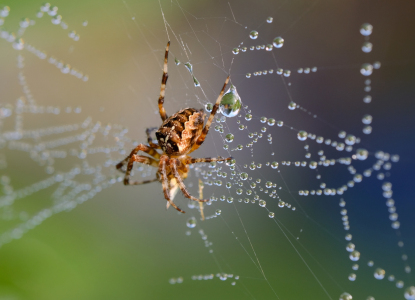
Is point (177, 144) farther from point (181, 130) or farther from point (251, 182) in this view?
point (251, 182)

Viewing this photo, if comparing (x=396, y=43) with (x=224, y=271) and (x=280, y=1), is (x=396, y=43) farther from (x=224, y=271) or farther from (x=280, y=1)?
(x=224, y=271)

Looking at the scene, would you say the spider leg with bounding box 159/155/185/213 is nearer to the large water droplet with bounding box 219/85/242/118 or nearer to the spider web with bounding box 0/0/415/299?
the spider web with bounding box 0/0/415/299

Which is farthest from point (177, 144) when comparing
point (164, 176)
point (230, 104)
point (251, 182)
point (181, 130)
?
point (251, 182)

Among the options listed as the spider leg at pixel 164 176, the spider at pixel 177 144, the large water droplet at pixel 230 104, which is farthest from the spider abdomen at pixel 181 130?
the large water droplet at pixel 230 104

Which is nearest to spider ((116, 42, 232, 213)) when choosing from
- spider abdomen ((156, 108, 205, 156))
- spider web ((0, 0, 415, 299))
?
spider abdomen ((156, 108, 205, 156))

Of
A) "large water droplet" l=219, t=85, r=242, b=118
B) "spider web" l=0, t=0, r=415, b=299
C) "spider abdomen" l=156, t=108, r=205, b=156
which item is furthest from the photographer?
"spider web" l=0, t=0, r=415, b=299

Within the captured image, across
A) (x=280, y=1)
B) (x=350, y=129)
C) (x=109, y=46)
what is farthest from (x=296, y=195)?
(x=109, y=46)
